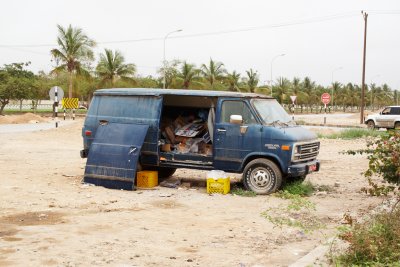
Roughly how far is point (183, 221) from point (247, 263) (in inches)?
95.2

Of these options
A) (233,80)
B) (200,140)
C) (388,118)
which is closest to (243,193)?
(200,140)

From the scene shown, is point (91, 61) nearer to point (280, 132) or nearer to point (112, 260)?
point (280, 132)

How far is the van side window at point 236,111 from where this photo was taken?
11.4m

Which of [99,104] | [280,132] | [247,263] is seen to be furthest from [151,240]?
[99,104]

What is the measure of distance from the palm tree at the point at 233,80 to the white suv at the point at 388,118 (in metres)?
34.4

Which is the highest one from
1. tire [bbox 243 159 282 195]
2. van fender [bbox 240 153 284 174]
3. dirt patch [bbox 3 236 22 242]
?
van fender [bbox 240 153 284 174]

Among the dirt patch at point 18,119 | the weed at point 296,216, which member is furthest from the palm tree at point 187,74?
the weed at point 296,216

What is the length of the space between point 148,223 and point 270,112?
4409mm

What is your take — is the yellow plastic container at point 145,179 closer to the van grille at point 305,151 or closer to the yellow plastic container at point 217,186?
the yellow plastic container at point 217,186

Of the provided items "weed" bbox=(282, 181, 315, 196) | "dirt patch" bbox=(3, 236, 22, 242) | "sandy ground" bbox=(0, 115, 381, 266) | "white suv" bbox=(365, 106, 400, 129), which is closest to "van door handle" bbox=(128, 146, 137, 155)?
"sandy ground" bbox=(0, 115, 381, 266)

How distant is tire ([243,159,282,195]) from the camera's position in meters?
11.1

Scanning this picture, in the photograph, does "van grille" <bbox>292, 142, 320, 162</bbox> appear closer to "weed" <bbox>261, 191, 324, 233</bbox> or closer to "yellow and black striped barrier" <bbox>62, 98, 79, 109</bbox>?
"weed" <bbox>261, 191, 324, 233</bbox>

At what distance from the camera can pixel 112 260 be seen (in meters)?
6.30

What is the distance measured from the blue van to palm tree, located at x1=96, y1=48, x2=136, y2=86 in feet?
159
